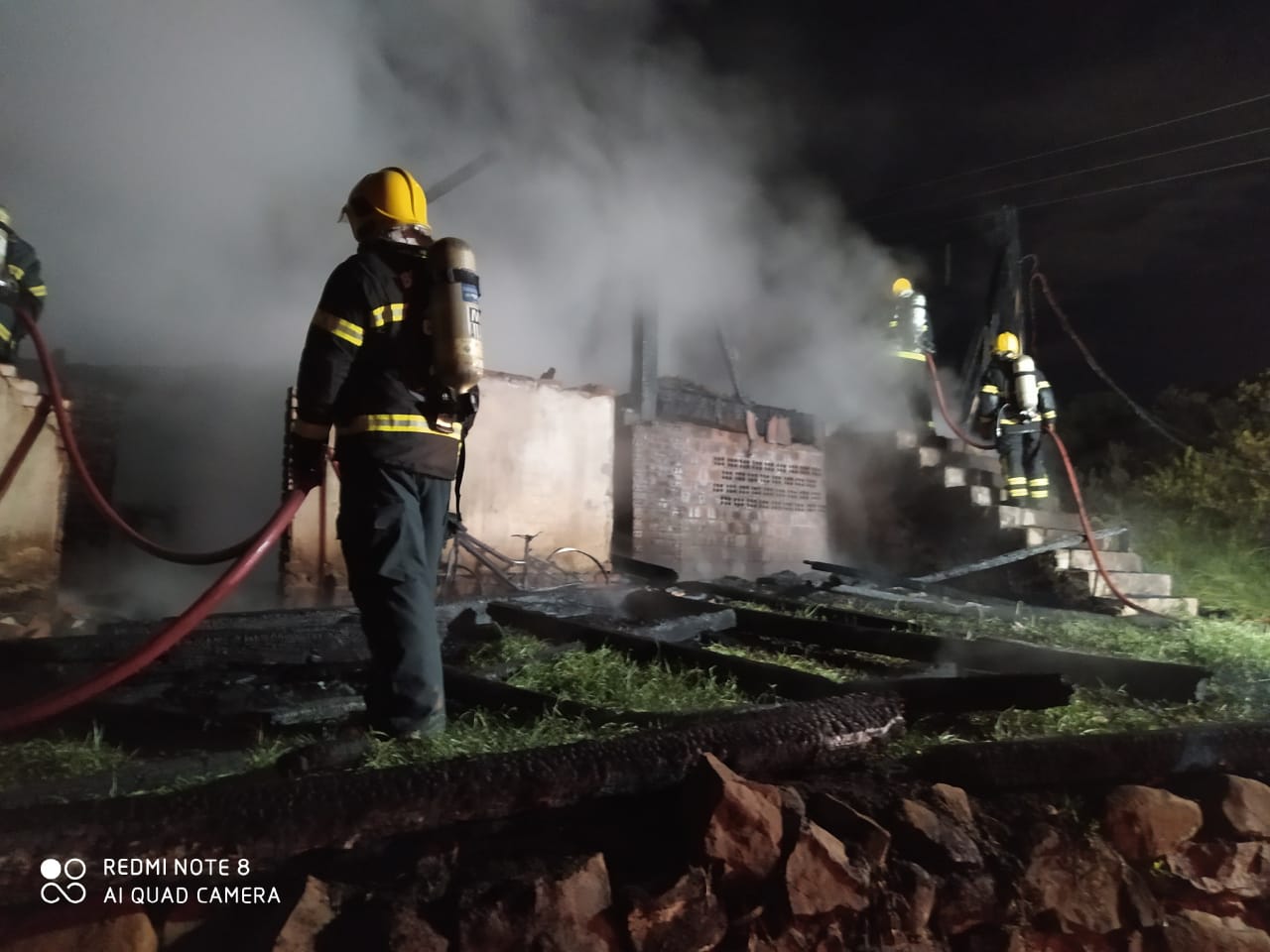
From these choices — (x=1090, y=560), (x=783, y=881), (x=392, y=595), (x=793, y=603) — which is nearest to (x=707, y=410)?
(x=793, y=603)

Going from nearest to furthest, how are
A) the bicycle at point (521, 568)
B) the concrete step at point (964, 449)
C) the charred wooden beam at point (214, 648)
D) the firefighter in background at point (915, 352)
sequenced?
the charred wooden beam at point (214, 648), the bicycle at point (521, 568), the concrete step at point (964, 449), the firefighter in background at point (915, 352)

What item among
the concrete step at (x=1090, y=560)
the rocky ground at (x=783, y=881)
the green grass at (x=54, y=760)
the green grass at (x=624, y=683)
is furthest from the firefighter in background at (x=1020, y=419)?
the green grass at (x=54, y=760)

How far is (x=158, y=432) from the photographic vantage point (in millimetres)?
7598

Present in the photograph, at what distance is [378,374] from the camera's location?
8.37 ft

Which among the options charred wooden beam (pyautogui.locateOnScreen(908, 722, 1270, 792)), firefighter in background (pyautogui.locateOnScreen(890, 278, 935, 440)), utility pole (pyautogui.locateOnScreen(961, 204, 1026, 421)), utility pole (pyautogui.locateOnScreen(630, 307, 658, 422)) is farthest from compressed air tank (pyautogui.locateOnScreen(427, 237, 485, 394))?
utility pole (pyautogui.locateOnScreen(961, 204, 1026, 421))

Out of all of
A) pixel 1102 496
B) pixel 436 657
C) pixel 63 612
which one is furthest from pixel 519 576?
pixel 1102 496

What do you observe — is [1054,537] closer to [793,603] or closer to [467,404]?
[793,603]

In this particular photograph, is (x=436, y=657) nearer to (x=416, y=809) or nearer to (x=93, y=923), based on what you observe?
(x=416, y=809)

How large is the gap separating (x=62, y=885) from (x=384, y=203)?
2319 mm

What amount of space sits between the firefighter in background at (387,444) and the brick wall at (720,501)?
15.1ft

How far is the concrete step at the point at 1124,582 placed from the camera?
258 inches

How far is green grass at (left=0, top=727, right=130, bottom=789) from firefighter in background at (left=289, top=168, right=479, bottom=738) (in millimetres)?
780

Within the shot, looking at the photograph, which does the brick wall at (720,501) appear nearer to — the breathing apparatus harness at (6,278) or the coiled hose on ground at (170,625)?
the coiled hose on ground at (170,625)

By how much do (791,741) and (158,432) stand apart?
791 cm
